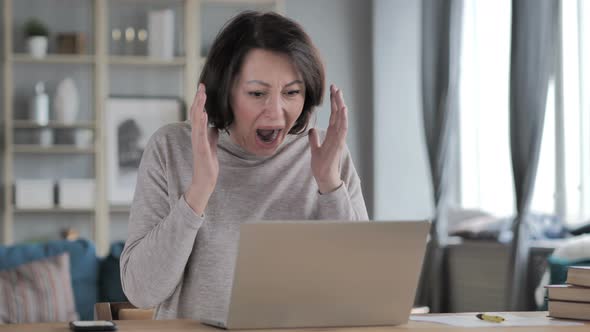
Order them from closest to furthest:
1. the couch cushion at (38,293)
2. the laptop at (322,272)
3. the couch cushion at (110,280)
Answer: the laptop at (322,272), the couch cushion at (38,293), the couch cushion at (110,280)

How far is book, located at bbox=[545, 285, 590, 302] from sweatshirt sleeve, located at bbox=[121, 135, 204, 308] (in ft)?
2.38

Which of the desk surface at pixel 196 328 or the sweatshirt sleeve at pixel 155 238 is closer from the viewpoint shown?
the desk surface at pixel 196 328

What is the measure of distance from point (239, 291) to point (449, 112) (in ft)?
13.1

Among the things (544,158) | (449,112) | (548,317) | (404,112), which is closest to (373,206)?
(404,112)

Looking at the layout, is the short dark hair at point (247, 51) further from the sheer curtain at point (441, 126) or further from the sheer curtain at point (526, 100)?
the sheer curtain at point (441, 126)

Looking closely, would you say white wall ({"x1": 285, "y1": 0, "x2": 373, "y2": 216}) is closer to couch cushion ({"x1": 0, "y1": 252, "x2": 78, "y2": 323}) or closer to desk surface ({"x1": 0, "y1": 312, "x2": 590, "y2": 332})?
couch cushion ({"x1": 0, "y1": 252, "x2": 78, "y2": 323})

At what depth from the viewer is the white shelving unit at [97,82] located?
588 cm

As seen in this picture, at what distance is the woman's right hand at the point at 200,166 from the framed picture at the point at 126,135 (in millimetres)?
4480

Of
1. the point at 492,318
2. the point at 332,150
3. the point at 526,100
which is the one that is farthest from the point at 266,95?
the point at 526,100

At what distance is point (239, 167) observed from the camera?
6.50 feet

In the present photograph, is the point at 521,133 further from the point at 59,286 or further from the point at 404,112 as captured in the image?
the point at 59,286

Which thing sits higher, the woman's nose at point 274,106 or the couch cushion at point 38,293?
the woman's nose at point 274,106

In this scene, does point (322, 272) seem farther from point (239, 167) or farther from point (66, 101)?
point (66, 101)

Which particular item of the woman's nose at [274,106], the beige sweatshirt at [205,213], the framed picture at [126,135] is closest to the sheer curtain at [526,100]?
the framed picture at [126,135]
